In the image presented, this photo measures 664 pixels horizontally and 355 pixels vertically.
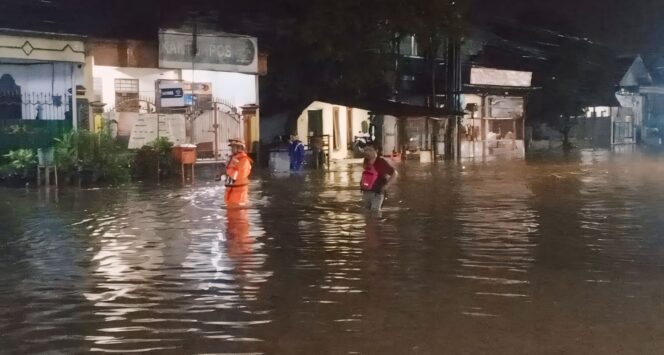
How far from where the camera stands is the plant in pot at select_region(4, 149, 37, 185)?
20688mm

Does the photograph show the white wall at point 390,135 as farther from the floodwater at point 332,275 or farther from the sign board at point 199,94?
the floodwater at point 332,275

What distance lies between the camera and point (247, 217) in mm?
14953

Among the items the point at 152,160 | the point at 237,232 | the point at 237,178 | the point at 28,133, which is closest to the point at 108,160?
the point at 152,160

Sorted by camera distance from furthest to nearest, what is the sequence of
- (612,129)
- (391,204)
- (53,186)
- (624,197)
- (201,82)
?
(612,129) → (201,82) → (53,186) → (624,197) → (391,204)

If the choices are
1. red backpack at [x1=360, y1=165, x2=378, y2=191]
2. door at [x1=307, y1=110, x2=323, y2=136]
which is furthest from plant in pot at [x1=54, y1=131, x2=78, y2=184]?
door at [x1=307, y1=110, x2=323, y2=136]

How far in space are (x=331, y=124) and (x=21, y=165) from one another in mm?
17105

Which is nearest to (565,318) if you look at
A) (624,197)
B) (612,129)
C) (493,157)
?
(624,197)

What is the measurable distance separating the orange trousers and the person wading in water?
8.67ft

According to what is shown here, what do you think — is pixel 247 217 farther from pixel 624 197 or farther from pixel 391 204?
pixel 624 197

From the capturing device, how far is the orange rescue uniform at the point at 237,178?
15672 millimetres

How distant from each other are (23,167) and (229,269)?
489 inches

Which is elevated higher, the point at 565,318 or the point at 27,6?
the point at 27,6

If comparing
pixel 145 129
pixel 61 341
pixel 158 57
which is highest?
pixel 158 57

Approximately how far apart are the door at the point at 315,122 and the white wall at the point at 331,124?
0.16 m
